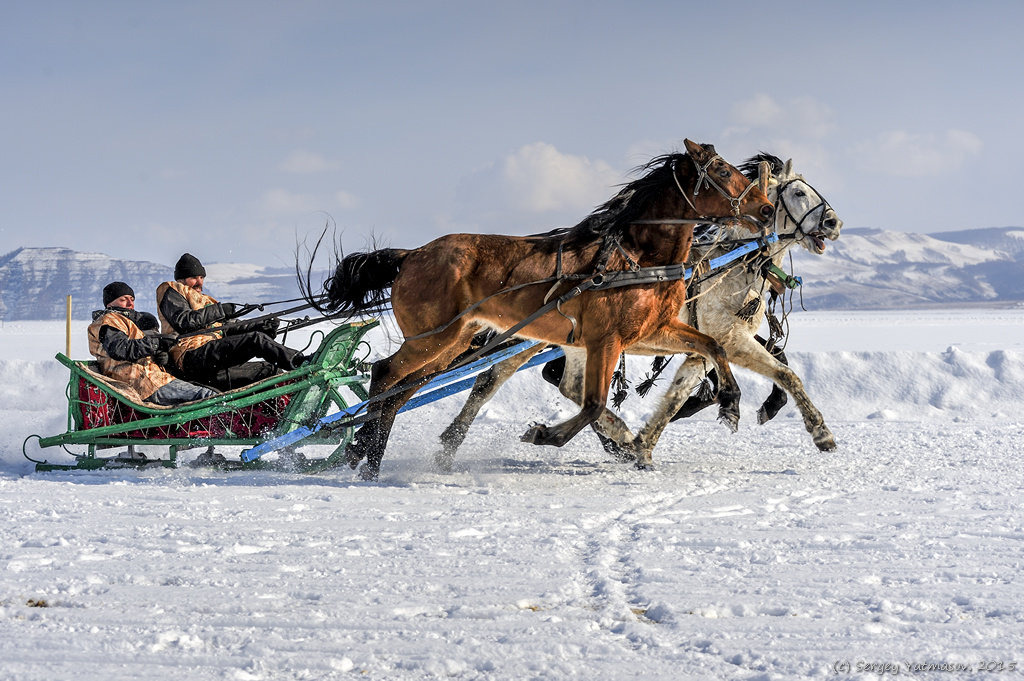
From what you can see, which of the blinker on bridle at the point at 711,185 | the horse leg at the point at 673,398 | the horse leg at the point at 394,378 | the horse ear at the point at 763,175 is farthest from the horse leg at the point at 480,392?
the horse ear at the point at 763,175

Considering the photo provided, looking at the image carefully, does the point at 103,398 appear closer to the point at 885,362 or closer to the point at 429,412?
the point at 429,412

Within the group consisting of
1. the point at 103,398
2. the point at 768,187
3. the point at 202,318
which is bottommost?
the point at 103,398

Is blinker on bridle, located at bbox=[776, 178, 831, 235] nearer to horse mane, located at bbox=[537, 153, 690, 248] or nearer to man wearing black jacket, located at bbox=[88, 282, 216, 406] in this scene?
horse mane, located at bbox=[537, 153, 690, 248]

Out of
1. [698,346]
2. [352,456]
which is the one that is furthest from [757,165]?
[352,456]

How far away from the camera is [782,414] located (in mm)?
10289

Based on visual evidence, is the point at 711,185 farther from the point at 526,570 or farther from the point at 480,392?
the point at 526,570

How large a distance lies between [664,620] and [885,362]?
31.5ft

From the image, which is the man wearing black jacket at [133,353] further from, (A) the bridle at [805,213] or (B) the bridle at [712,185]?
(A) the bridle at [805,213]

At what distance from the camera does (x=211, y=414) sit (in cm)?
616

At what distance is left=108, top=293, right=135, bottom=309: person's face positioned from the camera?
6.46 m

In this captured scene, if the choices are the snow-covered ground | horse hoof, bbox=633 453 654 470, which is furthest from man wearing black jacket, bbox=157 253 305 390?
horse hoof, bbox=633 453 654 470

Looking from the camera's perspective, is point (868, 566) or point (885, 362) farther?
A: point (885, 362)

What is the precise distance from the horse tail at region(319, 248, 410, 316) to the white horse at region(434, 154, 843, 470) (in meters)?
1.03

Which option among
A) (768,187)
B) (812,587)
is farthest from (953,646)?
(768,187)
